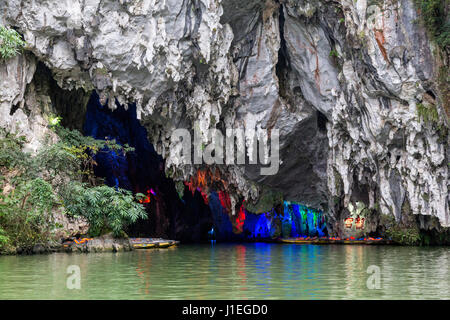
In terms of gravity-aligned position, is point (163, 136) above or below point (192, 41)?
below

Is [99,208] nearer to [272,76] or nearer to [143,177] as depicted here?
[272,76]

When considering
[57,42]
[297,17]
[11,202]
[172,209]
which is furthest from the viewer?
→ [172,209]

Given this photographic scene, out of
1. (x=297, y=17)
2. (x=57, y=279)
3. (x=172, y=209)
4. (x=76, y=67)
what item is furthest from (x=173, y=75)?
(x=172, y=209)

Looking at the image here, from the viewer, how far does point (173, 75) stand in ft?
68.4

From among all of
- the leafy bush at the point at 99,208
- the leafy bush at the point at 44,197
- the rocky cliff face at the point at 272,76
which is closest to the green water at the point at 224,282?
the leafy bush at the point at 44,197

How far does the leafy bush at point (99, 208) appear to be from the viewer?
18531 millimetres

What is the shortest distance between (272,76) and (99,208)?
32.7 feet

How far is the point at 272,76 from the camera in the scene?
77.6ft

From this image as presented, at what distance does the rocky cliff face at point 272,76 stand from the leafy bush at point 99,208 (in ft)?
8.37

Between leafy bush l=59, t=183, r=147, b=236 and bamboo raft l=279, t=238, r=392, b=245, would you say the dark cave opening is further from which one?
leafy bush l=59, t=183, r=147, b=236

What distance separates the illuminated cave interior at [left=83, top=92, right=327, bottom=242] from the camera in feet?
100

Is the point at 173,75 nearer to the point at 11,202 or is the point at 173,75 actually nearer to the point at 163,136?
the point at 163,136

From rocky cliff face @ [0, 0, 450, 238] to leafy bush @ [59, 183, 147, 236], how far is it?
2.55 meters
